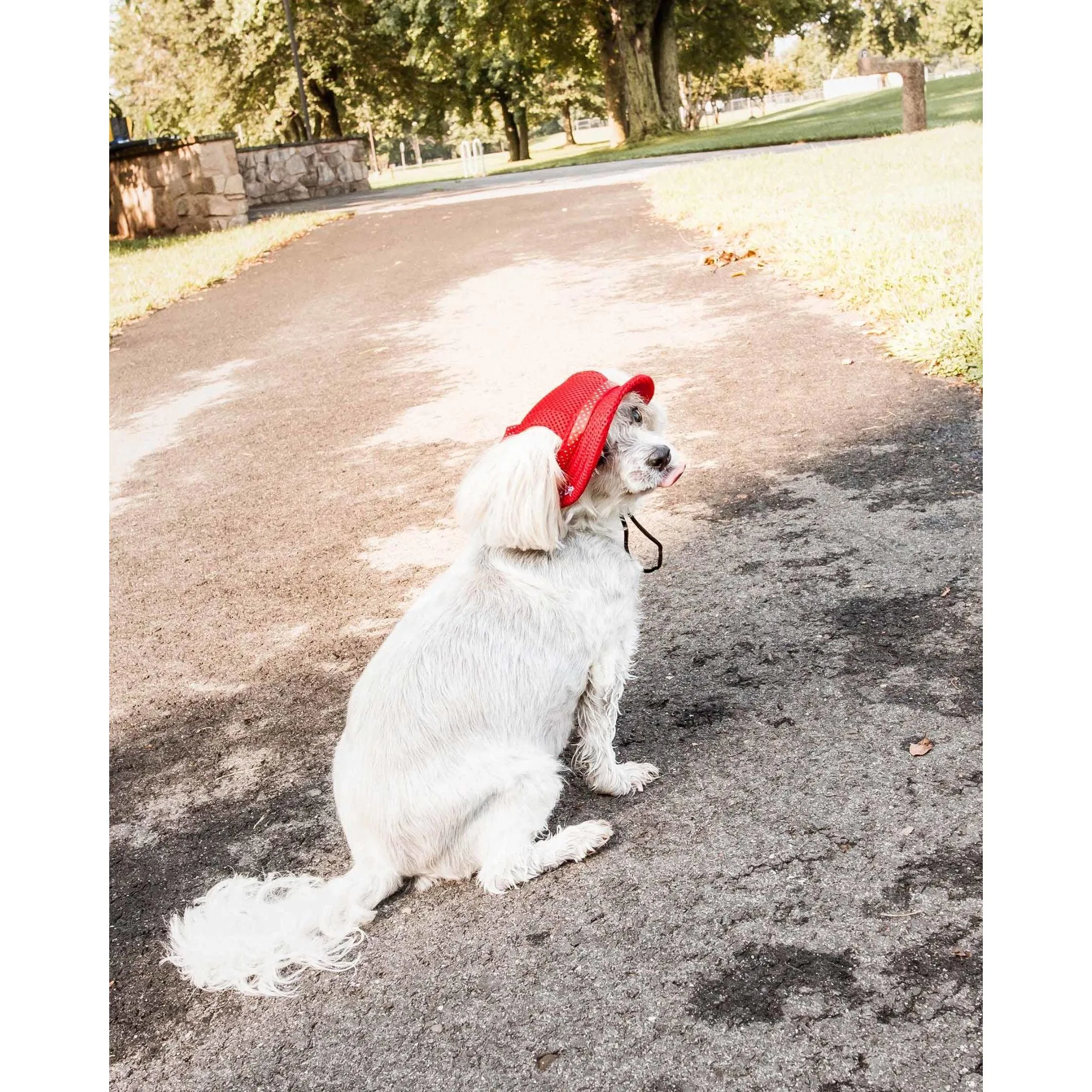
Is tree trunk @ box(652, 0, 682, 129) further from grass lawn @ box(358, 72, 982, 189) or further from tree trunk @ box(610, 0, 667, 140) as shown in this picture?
grass lawn @ box(358, 72, 982, 189)

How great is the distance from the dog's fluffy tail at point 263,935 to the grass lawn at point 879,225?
5423 millimetres

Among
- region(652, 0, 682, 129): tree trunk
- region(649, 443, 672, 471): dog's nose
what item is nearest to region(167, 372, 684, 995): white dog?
region(649, 443, 672, 471): dog's nose

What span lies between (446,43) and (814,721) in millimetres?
39172

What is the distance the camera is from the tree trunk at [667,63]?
121 feet

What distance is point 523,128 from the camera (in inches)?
2056

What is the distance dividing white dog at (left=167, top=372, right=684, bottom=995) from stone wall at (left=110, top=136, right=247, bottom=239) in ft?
70.5

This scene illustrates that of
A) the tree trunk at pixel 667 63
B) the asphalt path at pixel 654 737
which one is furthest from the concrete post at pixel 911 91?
the asphalt path at pixel 654 737

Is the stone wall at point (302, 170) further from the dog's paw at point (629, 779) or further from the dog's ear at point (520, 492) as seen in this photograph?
the dog's paw at point (629, 779)

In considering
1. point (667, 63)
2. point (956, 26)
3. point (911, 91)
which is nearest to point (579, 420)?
point (911, 91)

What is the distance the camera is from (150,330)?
45.1ft

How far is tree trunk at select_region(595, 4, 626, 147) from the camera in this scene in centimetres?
3781

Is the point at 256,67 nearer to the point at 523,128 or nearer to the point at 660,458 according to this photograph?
the point at 523,128

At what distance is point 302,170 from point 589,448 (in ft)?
99.8

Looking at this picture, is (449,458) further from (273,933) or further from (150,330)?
(150,330)
